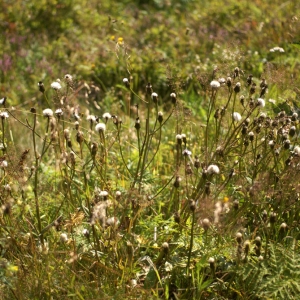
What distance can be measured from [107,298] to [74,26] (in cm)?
487

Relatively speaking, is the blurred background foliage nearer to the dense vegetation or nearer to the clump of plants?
the dense vegetation

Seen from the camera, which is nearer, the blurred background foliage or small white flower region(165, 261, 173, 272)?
small white flower region(165, 261, 173, 272)

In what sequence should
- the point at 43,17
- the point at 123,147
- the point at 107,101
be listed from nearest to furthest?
the point at 123,147, the point at 107,101, the point at 43,17

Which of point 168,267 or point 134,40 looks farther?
point 134,40

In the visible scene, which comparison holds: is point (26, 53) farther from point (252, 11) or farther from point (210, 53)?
point (252, 11)

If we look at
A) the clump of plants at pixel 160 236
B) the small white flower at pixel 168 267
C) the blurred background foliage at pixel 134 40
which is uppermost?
the clump of plants at pixel 160 236

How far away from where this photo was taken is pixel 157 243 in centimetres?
246

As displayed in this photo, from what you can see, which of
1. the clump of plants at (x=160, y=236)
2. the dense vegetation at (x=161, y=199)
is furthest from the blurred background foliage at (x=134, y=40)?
the clump of plants at (x=160, y=236)

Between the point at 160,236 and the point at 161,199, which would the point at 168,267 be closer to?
the point at 160,236

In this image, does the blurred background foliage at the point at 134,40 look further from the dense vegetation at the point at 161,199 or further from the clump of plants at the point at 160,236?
the clump of plants at the point at 160,236

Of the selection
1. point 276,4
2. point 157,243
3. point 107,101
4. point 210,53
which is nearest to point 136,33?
point 210,53

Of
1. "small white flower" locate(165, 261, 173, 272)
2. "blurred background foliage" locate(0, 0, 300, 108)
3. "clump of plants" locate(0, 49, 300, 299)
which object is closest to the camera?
"clump of plants" locate(0, 49, 300, 299)

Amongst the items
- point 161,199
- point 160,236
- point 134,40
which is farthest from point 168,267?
point 134,40

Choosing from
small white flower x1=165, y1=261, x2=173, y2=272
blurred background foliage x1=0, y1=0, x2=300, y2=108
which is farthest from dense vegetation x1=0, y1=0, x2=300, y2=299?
blurred background foliage x1=0, y1=0, x2=300, y2=108
